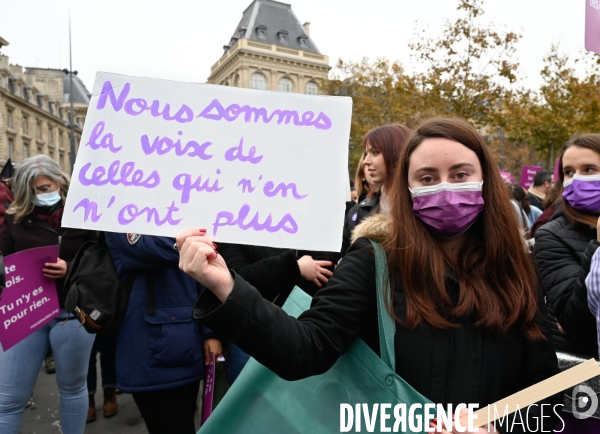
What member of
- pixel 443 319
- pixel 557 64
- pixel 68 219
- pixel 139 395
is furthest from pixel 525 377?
pixel 557 64

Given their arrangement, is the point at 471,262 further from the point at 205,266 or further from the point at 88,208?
the point at 88,208

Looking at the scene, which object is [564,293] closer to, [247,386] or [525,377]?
[525,377]

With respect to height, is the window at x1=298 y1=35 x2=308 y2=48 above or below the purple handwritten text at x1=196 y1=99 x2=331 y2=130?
above

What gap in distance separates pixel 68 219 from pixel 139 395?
3.76 feet

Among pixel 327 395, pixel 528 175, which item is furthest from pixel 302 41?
pixel 327 395

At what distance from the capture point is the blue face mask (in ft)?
9.77

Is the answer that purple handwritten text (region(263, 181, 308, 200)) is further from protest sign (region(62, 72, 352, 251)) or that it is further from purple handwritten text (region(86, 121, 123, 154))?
purple handwritten text (region(86, 121, 123, 154))

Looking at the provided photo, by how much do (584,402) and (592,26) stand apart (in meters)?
2.02

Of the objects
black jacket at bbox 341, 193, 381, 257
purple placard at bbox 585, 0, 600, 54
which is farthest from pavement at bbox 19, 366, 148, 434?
purple placard at bbox 585, 0, 600, 54

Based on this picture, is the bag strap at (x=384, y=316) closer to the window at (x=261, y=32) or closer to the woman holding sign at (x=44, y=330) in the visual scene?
the woman holding sign at (x=44, y=330)

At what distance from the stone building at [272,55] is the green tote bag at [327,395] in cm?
4878

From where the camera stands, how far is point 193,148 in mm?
1496

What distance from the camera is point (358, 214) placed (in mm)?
2775

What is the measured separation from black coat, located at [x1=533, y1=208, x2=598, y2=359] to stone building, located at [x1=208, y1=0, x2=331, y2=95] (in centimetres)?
4805
